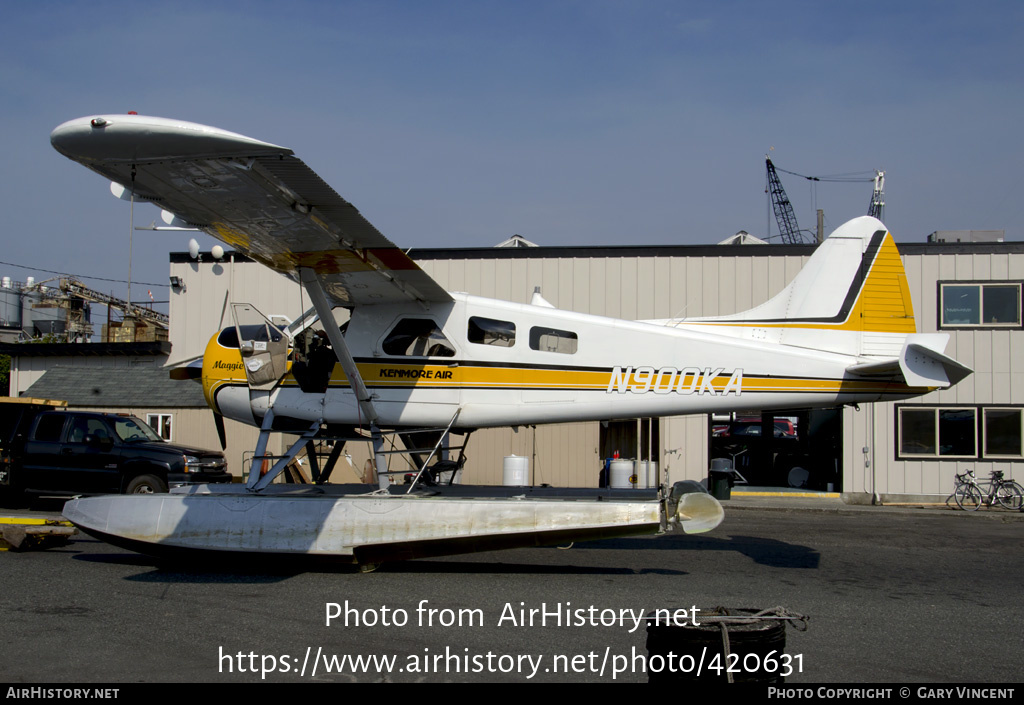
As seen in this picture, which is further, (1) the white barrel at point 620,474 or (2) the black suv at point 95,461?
(1) the white barrel at point 620,474

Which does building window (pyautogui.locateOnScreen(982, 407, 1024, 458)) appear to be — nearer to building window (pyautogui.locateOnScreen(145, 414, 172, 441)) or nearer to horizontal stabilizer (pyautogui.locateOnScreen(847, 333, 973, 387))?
horizontal stabilizer (pyautogui.locateOnScreen(847, 333, 973, 387))

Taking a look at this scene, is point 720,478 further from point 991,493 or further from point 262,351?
point 262,351

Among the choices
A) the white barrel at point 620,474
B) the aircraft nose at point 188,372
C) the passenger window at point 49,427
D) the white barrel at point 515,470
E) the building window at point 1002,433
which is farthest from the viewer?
the building window at point 1002,433

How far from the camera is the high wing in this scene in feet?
19.9

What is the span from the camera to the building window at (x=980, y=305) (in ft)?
59.8

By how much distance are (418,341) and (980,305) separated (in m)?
14.8

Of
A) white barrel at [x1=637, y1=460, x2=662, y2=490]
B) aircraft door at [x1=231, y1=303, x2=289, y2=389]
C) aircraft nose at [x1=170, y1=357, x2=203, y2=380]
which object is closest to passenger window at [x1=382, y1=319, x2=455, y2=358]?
aircraft door at [x1=231, y1=303, x2=289, y2=389]

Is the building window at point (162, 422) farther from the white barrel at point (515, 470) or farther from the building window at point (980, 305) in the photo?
the building window at point (980, 305)

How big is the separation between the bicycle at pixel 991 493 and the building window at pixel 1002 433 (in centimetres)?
63

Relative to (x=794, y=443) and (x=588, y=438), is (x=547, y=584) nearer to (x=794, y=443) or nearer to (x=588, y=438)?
(x=588, y=438)

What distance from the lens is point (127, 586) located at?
7.80 metres

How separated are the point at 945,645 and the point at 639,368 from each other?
416 cm

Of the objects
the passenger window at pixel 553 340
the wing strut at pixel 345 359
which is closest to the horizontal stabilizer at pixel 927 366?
the passenger window at pixel 553 340
